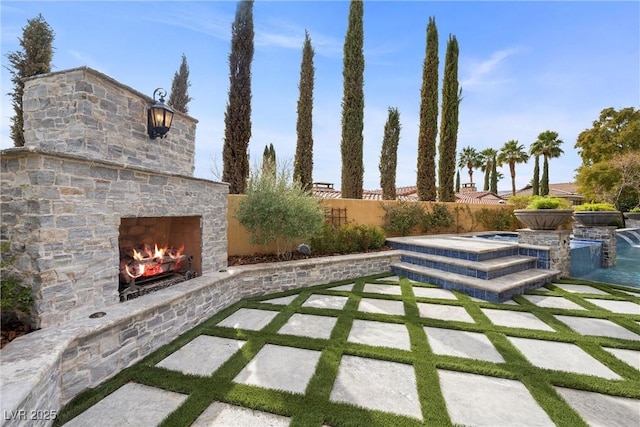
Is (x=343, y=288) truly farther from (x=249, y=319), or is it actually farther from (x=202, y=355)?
(x=202, y=355)

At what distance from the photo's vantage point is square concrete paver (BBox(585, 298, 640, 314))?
3.88 meters

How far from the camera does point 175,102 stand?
1027 cm

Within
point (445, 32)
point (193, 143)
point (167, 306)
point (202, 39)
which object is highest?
point (445, 32)

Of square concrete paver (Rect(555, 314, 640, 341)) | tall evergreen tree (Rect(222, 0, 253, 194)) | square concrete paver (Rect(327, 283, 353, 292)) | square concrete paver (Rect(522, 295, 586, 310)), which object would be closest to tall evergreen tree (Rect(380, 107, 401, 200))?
tall evergreen tree (Rect(222, 0, 253, 194))

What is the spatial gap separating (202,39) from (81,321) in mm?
5932

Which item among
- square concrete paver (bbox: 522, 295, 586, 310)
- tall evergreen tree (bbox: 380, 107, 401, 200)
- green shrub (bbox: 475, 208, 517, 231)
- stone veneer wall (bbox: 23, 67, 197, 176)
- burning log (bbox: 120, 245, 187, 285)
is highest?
tall evergreen tree (bbox: 380, 107, 401, 200)

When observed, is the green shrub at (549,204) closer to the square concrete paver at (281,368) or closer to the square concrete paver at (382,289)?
the square concrete paver at (382,289)

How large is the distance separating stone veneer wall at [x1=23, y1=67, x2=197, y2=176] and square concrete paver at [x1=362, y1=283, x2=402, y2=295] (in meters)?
4.08

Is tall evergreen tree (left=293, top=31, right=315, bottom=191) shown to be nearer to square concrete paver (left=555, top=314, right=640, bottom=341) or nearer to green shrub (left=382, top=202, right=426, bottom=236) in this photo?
green shrub (left=382, top=202, right=426, bottom=236)

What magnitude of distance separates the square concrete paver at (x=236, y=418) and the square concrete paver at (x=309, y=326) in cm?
125

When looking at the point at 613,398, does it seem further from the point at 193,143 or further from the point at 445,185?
the point at 445,185

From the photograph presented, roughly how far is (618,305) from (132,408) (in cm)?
661

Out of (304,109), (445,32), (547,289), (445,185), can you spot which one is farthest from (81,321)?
(445,32)
